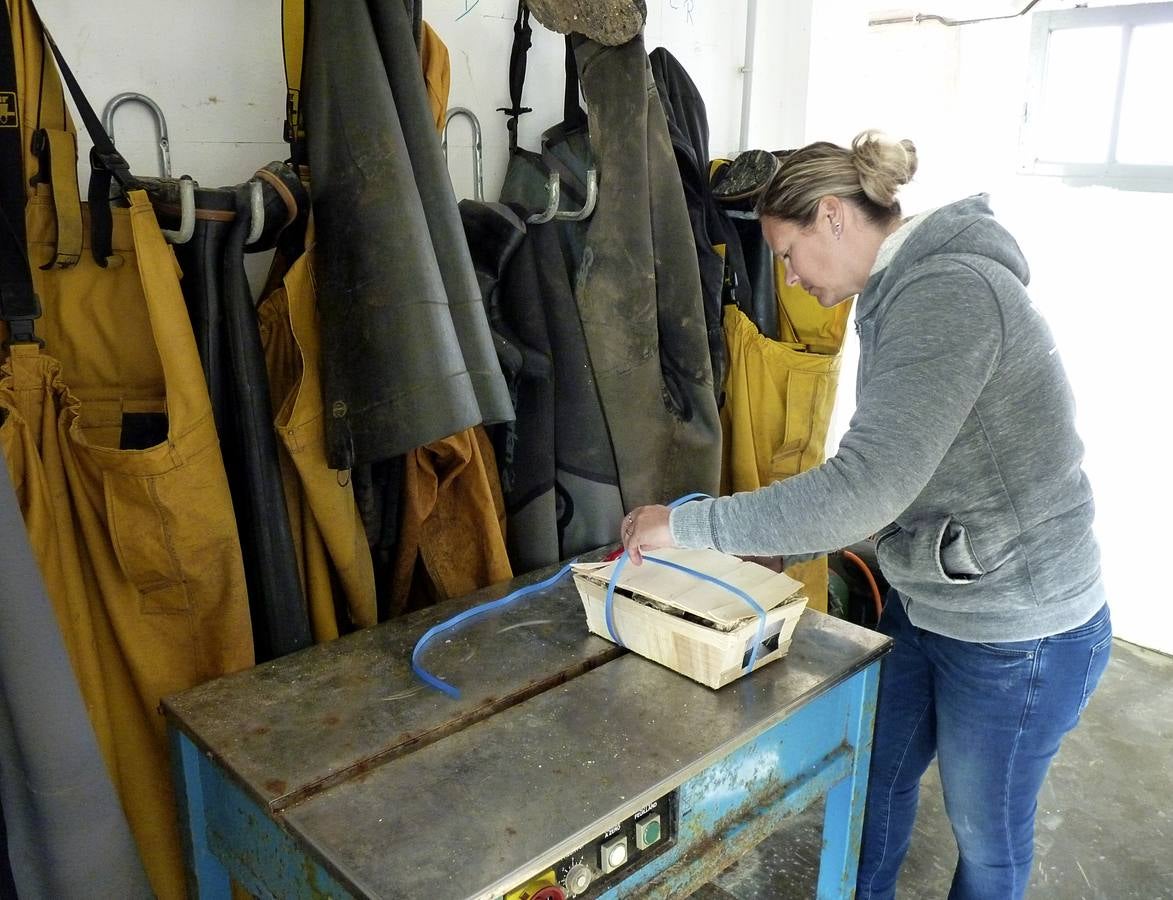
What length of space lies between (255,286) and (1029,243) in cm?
222

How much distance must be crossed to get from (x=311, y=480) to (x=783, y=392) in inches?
39.9

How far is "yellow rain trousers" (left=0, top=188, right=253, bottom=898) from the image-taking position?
1.20 metres

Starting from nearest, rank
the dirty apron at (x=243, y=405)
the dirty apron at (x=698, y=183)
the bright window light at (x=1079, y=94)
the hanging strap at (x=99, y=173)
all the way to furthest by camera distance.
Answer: the hanging strap at (x=99, y=173)
the dirty apron at (x=243, y=405)
the dirty apron at (x=698, y=183)
the bright window light at (x=1079, y=94)

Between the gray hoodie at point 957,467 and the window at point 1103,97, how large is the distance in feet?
5.60

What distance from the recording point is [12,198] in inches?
45.2

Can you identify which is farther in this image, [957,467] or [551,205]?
[551,205]

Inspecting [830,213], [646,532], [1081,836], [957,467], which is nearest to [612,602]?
[646,532]

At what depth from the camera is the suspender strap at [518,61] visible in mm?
1712

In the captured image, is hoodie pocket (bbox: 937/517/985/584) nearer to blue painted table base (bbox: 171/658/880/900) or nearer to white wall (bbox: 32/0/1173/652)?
blue painted table base (bbox: 171/658/880/900)

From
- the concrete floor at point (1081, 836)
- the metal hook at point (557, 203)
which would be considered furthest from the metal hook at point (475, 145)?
the concrete floor at point (1081, 836)

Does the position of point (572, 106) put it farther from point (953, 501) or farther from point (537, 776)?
point (537, 776)

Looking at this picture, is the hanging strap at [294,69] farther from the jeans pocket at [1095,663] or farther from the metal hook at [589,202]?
the jeans pocket at [1095,663]

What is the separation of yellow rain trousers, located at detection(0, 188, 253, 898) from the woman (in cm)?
56

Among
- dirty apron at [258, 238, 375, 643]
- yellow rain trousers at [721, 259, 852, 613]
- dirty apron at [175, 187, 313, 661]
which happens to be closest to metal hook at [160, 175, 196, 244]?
dirty apron at [175, 187, 313, 661]
